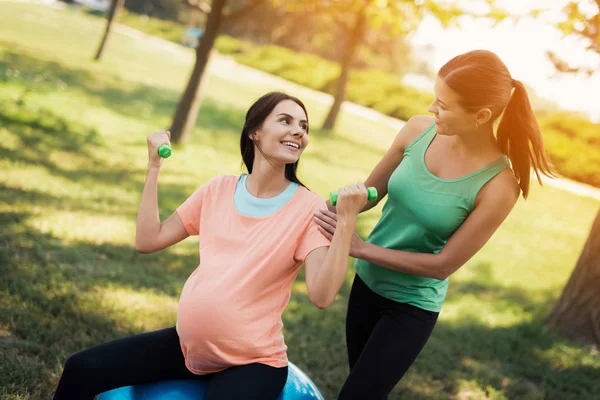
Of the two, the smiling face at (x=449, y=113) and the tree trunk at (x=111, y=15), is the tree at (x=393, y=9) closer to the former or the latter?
the smiling face at (x=449, y=113)

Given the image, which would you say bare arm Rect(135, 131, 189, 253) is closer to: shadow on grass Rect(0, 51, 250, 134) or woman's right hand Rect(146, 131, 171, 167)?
woman's right hand Rect(146, 131, 171, 167)

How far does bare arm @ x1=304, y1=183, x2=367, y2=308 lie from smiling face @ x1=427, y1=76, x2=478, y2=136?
0.47 metres

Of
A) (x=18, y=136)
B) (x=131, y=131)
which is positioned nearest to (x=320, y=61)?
(x=131, y=131)

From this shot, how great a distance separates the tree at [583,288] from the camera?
5.29 meters

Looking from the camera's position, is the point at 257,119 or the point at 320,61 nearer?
the point at 257,119

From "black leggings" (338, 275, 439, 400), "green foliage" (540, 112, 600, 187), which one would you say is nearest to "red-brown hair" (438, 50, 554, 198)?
"black leggings" (338, 275, 439, 400)

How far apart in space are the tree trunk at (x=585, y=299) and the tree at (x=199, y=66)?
5.65 m

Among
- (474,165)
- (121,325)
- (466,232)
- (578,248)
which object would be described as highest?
(474,165)

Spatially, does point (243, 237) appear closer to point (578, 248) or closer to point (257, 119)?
point (257, 119)

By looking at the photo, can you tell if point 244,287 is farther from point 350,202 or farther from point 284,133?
point 284,133

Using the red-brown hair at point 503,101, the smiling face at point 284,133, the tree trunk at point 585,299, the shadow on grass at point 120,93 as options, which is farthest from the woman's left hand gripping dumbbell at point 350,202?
the shadow on grass at point 120,93

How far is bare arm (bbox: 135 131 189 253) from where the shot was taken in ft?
8.12

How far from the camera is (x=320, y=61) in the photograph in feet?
94.3

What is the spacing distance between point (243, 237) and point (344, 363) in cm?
233
